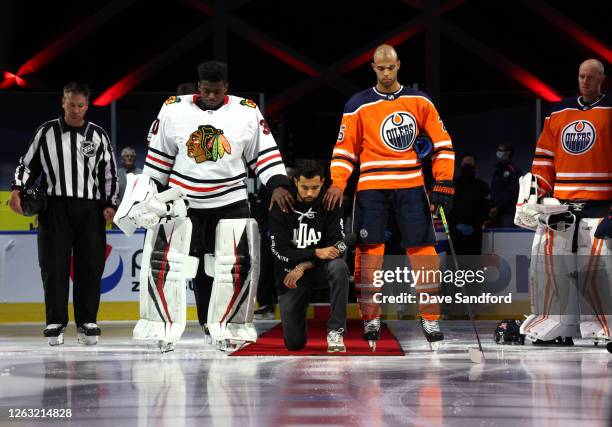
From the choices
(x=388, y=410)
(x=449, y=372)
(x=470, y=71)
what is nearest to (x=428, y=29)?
(x=470, y=71)

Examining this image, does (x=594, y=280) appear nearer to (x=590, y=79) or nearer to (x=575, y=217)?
(x=575, y=217)

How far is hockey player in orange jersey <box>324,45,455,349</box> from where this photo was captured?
213 inches

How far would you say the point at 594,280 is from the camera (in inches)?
224

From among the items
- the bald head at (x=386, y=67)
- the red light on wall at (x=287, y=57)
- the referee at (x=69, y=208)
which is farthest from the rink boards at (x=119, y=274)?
→ the red light on wall at (x=287, y=57)

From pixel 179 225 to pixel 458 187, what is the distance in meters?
4.05

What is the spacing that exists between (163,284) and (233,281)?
1.24 feet

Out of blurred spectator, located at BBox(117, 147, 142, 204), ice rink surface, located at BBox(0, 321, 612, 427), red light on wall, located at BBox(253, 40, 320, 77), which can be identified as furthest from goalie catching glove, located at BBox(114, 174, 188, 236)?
red light on wall, located at BBox(253, 40, 320, 77)

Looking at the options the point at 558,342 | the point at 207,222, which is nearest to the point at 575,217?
the point at 558,342

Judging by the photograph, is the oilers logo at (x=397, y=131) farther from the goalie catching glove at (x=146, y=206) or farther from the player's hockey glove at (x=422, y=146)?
the goalie catching glove at (x=146, y=206)

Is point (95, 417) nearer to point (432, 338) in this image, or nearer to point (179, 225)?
point (179, 225)

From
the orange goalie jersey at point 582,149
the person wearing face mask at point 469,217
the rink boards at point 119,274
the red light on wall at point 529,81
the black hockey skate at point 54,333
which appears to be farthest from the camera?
the red light on wall at point 529,81

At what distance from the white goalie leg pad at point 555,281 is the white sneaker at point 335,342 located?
3.96ft

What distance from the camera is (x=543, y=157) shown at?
589 cm

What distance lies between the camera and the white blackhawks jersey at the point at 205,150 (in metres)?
5.27
